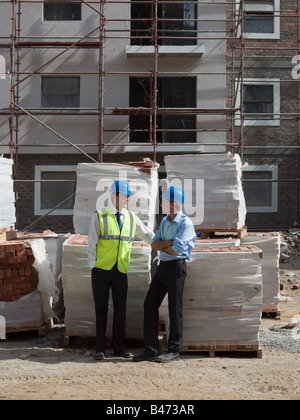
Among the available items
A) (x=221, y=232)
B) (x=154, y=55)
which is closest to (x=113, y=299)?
(x=221, y=232)

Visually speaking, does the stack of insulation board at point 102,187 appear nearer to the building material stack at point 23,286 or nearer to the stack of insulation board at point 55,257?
the stack of insulation board at point 55,257

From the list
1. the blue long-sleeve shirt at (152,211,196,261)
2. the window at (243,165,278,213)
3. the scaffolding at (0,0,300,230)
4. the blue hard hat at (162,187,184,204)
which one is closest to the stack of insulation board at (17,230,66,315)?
the blue long-sleeve shirt at (152,211,196,261)

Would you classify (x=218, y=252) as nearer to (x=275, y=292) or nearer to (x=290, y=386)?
(x=290, y=386)

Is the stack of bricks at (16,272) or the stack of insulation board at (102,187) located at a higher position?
the stack of insulation board at (102,187)

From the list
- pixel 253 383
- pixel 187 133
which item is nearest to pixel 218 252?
pixel 253 383

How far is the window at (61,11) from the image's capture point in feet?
64.6

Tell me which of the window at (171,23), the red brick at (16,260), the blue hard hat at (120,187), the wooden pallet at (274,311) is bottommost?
the wooden pallet at (274,311)

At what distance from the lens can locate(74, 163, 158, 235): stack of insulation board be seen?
966 cm

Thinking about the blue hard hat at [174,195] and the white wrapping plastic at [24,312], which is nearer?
the blue hard hat at [174,195]

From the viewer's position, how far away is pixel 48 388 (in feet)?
19.7

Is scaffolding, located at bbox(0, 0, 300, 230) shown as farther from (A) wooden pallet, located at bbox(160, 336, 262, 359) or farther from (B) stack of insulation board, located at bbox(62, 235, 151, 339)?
(A) wooden pallet, located at bbox(160, 336, 262, 359)

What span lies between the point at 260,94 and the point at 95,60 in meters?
5.59

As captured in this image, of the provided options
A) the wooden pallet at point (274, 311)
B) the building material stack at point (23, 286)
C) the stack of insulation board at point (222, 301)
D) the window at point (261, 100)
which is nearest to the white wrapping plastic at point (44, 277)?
the building material stack at point (23, 286)

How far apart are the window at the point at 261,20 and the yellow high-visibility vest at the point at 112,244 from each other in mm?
14408
